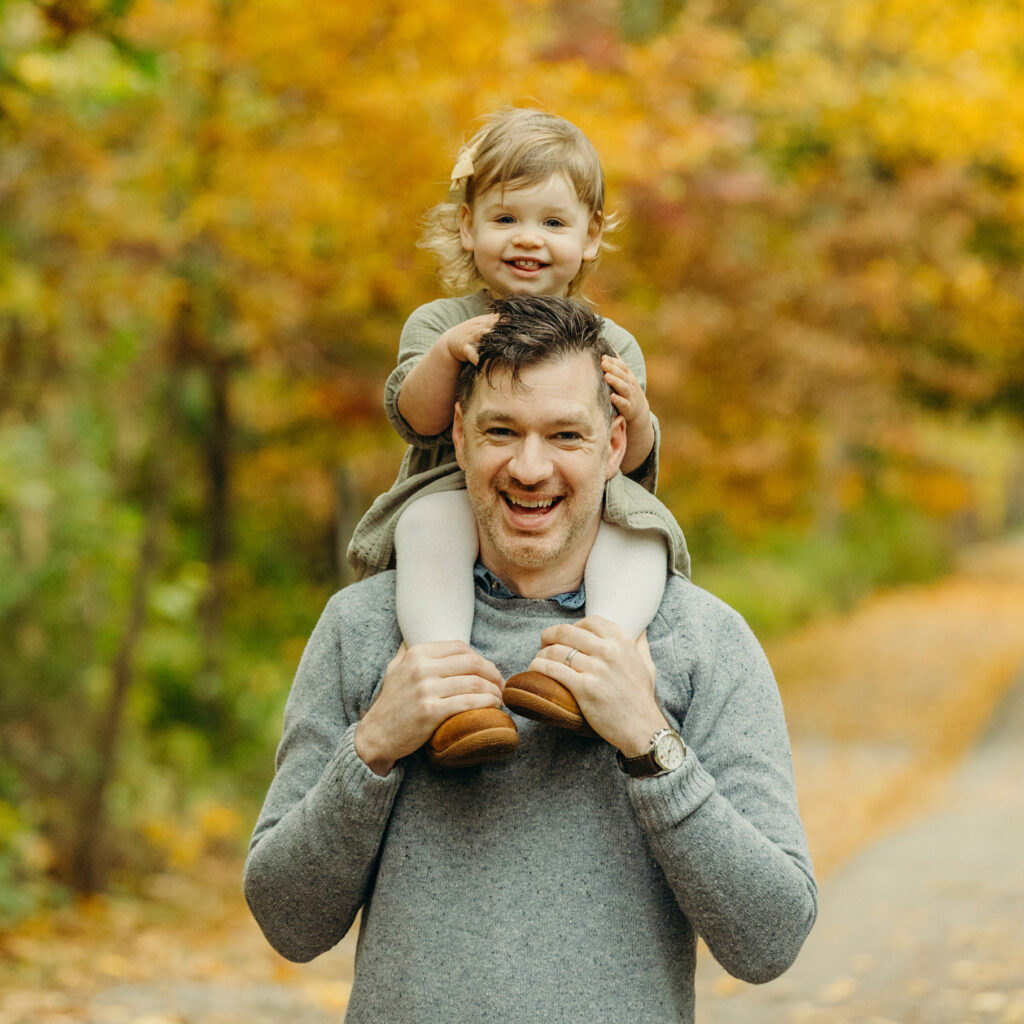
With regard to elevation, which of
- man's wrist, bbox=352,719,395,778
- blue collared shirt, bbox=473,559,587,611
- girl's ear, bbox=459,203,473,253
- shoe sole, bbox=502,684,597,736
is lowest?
man's wrist, bbox=352,719,395,778

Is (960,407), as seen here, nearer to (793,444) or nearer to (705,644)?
(793,444)

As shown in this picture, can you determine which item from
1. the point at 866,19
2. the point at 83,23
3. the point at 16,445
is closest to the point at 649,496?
the point at 83,23

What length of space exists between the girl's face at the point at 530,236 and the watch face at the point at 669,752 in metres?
0.95

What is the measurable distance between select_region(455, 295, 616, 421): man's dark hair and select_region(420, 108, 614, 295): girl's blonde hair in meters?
0.40

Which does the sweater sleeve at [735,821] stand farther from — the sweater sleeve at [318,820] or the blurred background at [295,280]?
the blurred background at [295,280]

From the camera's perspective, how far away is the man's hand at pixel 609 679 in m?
1.90

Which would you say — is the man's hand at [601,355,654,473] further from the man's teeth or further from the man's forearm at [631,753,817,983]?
the man's forearm at [631,753,817,983]

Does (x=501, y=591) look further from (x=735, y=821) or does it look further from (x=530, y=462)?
(x=735, y=821)

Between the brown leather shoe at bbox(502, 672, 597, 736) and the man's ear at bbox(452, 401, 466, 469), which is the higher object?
the man's ear at bbox(452, 401, 466, 469)

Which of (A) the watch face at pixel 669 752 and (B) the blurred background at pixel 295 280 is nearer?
(A) the watch face at pixel 669 752

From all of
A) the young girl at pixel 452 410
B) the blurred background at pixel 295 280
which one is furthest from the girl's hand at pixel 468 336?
the blurred background at pixel 295 280

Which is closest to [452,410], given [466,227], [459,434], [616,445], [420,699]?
[459,434]

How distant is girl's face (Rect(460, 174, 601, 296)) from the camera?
241cm

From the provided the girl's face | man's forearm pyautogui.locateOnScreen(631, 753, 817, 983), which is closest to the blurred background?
the girl's face
